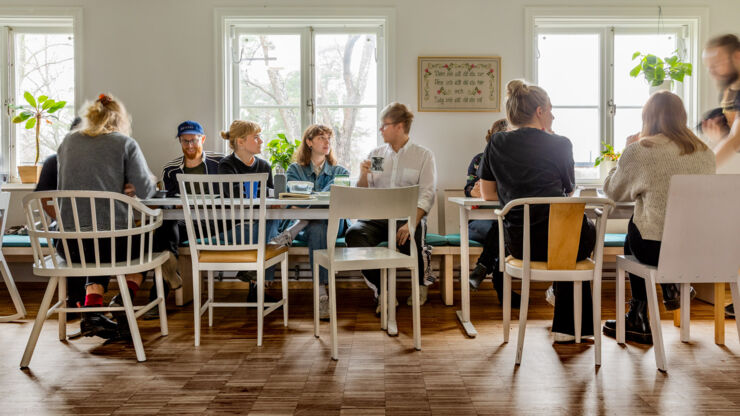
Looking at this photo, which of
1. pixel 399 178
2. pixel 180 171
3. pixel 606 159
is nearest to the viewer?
pixel 399 178

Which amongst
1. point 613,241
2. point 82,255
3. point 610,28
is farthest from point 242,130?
point 610,28

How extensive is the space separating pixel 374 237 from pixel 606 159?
2000 millimetres

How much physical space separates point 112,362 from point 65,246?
528mm

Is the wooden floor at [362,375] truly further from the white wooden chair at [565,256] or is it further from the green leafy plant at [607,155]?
the green leafy plant at [607,155]

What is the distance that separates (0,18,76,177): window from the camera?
4312 millimetres

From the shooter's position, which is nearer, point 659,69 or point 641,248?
point 641,248

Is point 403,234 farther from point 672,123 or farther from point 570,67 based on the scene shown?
point 570,67

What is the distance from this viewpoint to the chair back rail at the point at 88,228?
2184 millimetres

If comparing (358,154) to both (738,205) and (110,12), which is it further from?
(738,205)

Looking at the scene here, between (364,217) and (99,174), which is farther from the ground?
(99,174)

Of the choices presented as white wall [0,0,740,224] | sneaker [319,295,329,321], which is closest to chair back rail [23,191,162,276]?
sneaker [319,295,329,321]

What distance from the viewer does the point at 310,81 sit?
4363mm

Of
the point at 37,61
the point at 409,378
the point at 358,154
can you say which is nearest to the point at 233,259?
the point at 409,378

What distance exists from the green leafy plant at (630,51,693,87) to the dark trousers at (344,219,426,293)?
6.99ft
